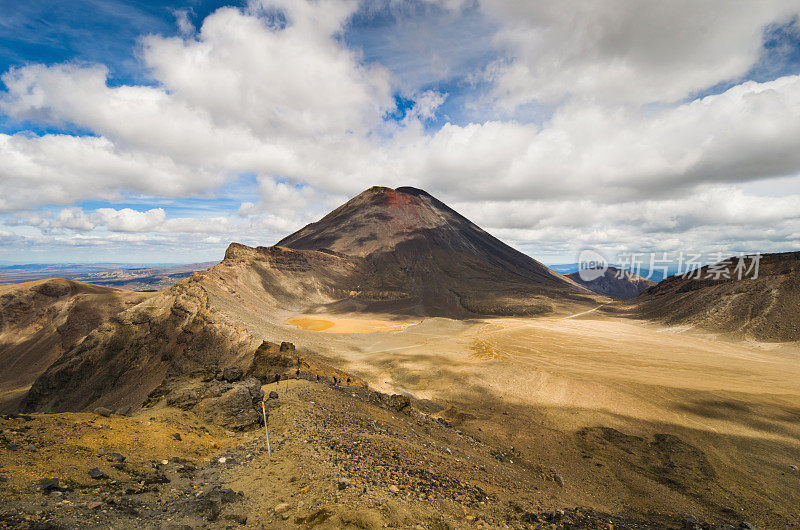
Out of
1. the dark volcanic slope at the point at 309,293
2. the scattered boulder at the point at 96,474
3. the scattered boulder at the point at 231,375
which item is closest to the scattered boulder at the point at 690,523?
the scattered boulder at the point at 96,474

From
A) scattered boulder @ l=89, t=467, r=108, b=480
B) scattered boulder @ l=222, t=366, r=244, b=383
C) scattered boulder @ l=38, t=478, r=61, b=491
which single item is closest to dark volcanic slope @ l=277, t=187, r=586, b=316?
scattered boulder @ l=222, t=366, r=244, b=383

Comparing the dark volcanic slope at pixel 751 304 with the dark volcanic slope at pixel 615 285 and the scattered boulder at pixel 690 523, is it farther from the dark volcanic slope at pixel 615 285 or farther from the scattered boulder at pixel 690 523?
the dark volcanic slope at pixel 615 285

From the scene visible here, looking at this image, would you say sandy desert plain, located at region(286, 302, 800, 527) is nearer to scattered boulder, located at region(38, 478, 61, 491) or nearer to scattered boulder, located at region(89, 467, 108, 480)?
scattered boulder, located at region(89, 467, 108, 480)

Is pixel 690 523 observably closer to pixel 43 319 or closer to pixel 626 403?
pixel 626 403

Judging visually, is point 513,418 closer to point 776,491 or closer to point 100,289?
point 776,491

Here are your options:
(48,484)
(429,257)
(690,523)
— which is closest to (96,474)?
(48,484)

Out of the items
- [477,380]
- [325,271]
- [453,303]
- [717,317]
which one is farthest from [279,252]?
[717,317]
